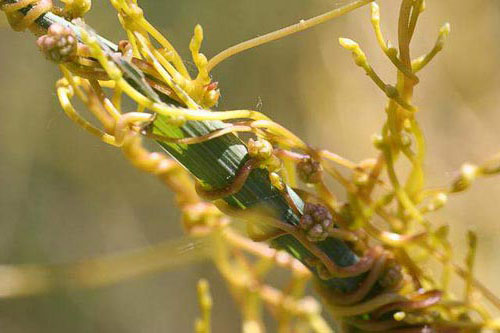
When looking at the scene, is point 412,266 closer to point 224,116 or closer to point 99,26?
point 224,116

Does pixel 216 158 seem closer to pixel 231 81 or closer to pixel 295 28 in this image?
pixel 295 28

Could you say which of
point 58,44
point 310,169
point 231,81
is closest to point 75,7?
point 58,44

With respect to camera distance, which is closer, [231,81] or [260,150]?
[260,150]

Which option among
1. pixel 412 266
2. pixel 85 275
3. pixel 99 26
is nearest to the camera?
pixel 412 266

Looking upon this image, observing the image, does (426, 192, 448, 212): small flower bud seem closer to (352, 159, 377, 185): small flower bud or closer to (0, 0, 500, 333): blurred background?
(352, 159, 377, 185): small flower bud

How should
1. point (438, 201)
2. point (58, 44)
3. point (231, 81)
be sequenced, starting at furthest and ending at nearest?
point (231, 81) < point (438, 201) < point (58, 44)

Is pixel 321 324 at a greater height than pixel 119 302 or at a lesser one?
greater

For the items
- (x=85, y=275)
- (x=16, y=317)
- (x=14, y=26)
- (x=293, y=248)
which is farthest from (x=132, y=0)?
(x=16, y=317)
